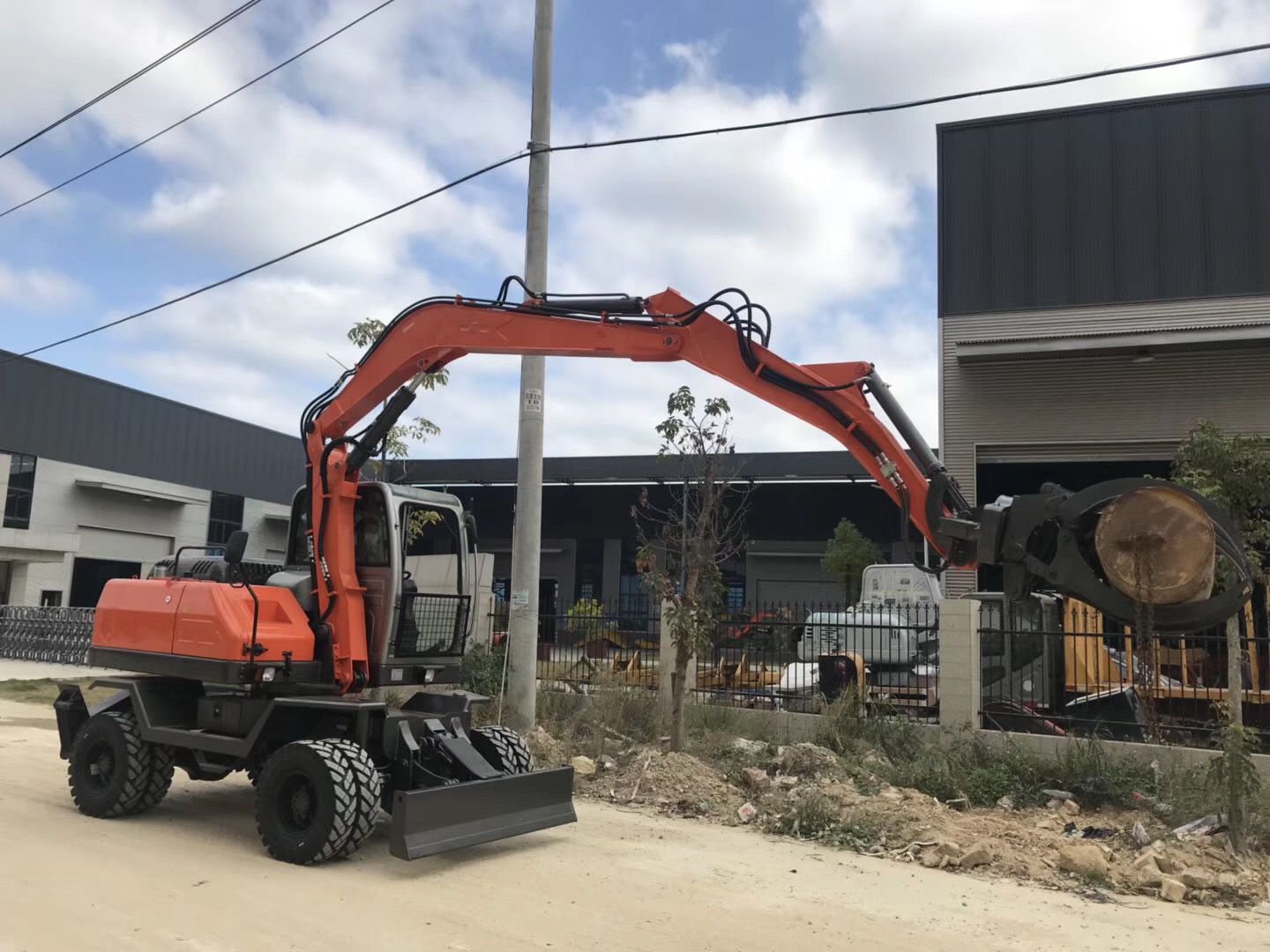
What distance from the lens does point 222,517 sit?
49.4 meters

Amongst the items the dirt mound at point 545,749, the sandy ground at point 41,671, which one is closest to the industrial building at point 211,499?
the sandy ground at point 41,671

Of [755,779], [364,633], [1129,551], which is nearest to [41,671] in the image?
[364,633]

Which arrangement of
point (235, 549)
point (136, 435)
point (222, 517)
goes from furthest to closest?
point (222, 517) → point (136, 435) → point (235, 549)

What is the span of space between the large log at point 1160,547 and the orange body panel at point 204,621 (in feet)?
20.2

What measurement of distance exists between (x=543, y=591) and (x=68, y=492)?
20.6 metres

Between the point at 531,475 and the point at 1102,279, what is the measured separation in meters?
15.0

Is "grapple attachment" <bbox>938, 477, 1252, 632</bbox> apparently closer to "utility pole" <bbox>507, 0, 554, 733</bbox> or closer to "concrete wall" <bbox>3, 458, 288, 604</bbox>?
"utility pole" <bbox>507, 0, 554, 733</bbox>

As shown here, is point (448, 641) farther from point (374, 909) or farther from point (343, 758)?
point (374, 909)

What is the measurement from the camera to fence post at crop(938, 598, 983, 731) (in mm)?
11562

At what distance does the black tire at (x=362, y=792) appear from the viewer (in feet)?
23.2

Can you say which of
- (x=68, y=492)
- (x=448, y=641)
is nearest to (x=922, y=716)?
(x=448, y=641)

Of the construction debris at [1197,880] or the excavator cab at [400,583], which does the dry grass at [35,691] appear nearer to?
the excavator cab at [400,583]

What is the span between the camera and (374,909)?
20.2ft

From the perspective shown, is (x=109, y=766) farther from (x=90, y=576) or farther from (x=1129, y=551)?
(x=90, y=576)
